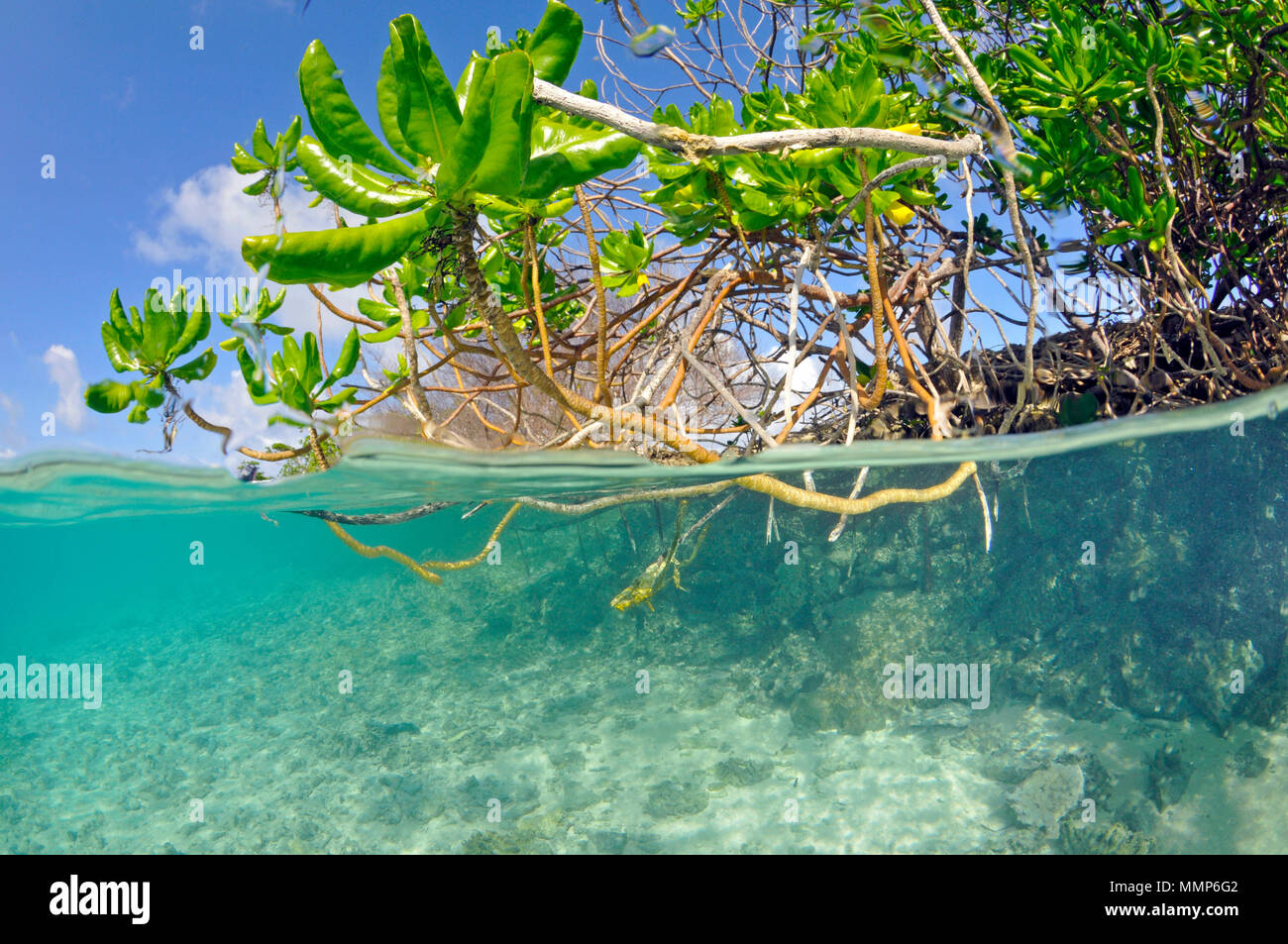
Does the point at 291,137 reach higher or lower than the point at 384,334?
higher

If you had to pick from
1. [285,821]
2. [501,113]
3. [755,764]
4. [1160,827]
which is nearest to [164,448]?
[501,113]

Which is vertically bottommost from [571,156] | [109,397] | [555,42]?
[109,397]

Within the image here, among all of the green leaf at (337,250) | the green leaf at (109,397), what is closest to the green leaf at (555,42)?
the green leaf at (337,250)

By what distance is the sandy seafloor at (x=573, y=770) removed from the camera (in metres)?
5.97

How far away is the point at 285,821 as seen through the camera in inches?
280

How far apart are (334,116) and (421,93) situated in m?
0.33

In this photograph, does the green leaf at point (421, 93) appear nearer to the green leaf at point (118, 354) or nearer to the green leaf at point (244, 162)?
the green leaf at point (118, 354)

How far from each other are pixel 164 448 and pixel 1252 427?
10021 millimetres

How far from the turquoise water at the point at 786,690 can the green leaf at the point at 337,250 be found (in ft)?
12.5

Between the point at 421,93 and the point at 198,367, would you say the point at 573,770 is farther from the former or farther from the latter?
the point at 421,93

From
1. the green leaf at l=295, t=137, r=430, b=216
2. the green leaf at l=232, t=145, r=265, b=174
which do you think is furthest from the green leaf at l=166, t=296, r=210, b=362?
the green leaf at l=295, t=137, r=430, b=216
